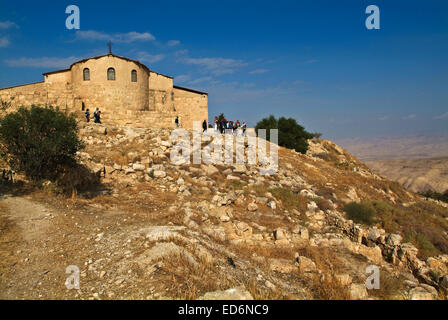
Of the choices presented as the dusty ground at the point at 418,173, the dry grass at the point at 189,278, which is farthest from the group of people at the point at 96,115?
the dusty ground at the point at 418,173

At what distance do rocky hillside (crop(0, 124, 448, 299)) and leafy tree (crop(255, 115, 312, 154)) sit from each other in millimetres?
15639

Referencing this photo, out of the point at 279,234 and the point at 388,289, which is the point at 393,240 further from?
the point at 279,234

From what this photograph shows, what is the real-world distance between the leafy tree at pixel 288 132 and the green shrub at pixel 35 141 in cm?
2408

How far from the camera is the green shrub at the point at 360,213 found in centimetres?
1179

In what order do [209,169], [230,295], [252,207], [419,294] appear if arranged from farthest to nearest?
[209,169]
[252,207]
[419,294]
[230,295]

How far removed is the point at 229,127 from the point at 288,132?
11.3m

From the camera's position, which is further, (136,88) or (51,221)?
(136,88)

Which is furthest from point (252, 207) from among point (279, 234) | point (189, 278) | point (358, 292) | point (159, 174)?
point (189, 278)

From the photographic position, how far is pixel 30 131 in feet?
30.3

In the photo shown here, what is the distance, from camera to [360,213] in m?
12.0

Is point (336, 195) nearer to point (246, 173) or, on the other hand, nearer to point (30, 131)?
point (246, 173)

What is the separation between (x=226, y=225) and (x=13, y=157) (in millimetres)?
Answer: 7969

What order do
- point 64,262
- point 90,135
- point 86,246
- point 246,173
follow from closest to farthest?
point 64,262
point 86,246
point 246,173
point 90,135
